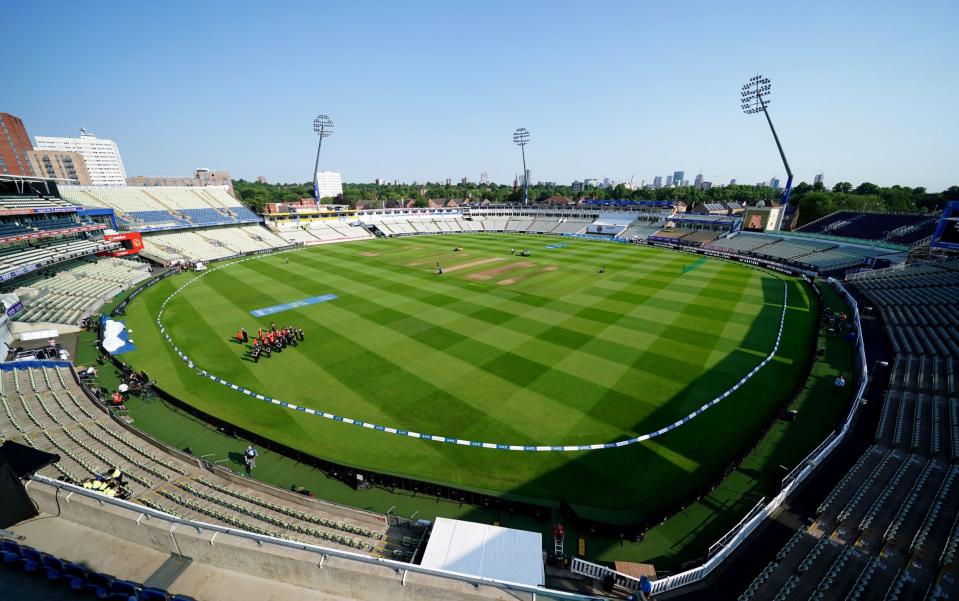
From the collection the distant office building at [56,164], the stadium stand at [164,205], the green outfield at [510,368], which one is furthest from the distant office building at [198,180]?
the green outfield at [510,368]

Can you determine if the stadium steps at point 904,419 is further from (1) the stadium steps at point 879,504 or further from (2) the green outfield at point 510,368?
(2) the green outfield at point 510,368

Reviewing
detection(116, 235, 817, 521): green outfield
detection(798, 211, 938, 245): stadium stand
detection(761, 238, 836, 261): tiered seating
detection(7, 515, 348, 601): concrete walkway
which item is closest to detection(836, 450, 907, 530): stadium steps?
Result: detection(116, 235, 817, 521): green outfield

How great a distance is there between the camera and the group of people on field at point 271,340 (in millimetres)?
23194

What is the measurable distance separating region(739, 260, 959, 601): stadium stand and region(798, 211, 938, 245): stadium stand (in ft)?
144

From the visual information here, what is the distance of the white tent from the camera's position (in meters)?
9.07

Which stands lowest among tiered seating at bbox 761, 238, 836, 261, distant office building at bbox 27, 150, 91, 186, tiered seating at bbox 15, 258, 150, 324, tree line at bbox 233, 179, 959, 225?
tiered seating at bbox 15, 258, 150, 324

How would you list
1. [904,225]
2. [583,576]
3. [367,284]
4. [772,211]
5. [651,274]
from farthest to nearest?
1. [772,211]
2. [904,225]
3. [651,274]
4. [367,284]
5. [583,576]

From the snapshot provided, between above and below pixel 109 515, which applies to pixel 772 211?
above

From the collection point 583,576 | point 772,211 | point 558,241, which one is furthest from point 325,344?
point 772,211

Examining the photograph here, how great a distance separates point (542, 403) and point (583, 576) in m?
8.82

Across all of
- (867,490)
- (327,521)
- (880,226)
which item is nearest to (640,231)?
(880,226)

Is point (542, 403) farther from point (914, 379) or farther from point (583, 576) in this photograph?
point (914, 379)

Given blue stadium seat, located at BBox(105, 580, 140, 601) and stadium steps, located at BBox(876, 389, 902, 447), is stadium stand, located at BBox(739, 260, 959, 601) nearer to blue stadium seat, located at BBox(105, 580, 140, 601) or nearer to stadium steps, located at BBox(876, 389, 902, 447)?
stadium steps, located at BBox(876, 389, 902, 447)

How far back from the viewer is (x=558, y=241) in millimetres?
74438
